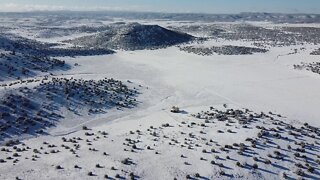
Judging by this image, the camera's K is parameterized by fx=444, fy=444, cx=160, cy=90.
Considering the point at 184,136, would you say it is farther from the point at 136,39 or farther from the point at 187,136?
the point at 136,39

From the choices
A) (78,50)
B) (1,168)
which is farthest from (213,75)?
(1,168)

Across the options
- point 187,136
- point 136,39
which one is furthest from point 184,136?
point 136,39

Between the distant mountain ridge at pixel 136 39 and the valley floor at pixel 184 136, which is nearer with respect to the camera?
the valley floor at pixel 184 136

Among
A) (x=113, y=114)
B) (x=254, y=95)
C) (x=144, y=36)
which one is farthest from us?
(x=144, y=36)

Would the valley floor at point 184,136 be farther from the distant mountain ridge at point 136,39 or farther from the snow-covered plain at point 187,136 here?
the distant mountain ridge at point 136,39

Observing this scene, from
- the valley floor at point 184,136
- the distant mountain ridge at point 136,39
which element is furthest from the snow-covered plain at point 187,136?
the distant mountain ridge at point 136,39

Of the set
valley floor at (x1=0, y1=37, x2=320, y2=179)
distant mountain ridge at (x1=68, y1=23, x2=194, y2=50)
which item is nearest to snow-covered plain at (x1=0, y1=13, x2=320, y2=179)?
valley floor at (x1=0, y1=37, x2=320, y2=179)

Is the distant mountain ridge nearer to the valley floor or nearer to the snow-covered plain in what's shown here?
the valley floor

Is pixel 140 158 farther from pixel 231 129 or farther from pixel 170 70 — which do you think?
pixel 170 70
